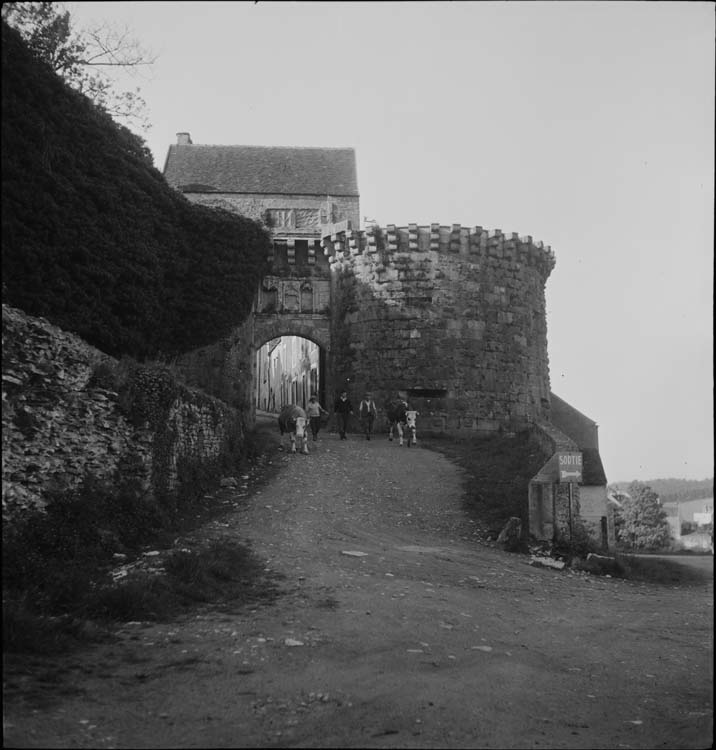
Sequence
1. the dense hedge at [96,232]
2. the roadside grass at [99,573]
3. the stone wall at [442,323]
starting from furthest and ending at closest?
1. the stone wall at [442,323]
2. the dense hedge at [96,232]
3. the roadside grass at [99,573]

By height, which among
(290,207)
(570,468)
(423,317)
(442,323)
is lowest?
(570,468)

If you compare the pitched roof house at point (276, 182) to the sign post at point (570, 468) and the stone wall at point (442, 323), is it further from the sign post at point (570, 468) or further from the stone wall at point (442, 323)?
the sign post at point (570, 468)

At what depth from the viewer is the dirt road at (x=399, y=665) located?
3.99 metres

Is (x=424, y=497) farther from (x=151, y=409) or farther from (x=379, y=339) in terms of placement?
(x=379, y=339)

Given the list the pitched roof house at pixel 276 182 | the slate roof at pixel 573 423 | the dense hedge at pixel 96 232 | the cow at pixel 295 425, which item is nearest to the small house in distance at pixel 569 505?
the cow at pixel 295 425

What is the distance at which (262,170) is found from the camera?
27.3 metres

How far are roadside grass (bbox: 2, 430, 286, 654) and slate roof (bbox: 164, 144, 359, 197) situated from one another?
62.3 feet

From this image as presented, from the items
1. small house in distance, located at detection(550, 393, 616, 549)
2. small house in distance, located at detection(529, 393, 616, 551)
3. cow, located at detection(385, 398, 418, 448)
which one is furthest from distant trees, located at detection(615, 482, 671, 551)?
small house in distance, located at detection(529, 393, 616, 551)

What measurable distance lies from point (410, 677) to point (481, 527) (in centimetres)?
→ 687

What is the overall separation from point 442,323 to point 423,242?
2.55m

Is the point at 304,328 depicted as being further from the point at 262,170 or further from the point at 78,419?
the point at 78,419

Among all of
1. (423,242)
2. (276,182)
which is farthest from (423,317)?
(276,182)

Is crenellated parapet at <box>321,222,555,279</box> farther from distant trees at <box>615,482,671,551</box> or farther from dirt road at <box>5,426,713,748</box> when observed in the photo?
dirt road at <box>5,426,713,748</box>

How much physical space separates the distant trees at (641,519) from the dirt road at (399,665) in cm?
1710
